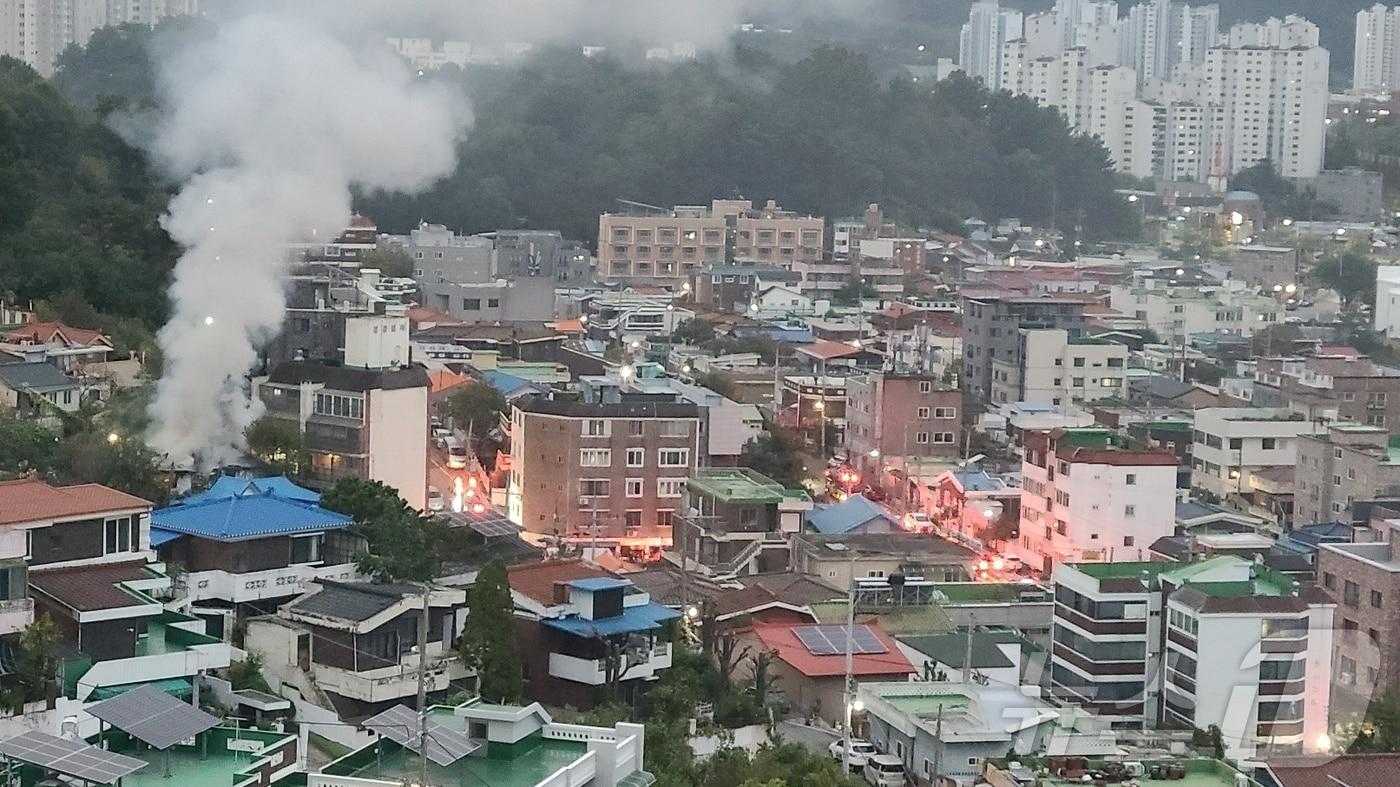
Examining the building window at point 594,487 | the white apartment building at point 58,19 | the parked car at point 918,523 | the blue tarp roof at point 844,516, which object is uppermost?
the white apartment building at point 58,19

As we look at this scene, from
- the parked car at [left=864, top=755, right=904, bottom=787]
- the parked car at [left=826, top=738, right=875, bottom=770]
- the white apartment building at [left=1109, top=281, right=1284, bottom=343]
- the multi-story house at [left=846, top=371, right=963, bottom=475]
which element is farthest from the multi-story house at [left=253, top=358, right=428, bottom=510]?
the white apartment building at [left=1109, top=281, right=1284, bottom=343]

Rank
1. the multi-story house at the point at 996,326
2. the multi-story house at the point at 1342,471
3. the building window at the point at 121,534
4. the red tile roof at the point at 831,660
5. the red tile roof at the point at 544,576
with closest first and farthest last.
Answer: the building window at the point at 121,534 → the red tile roof at the point at 544,576 → the red tile roof at the point at 831,660 → the multi-story house at the point at 1342,471 → the multi-story house at the point at 996,326

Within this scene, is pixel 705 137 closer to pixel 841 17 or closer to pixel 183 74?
pixel 183 74

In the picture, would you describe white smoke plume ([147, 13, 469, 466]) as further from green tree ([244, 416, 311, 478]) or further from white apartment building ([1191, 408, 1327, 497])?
white apartment building ([1191, 408, 1327, 497])

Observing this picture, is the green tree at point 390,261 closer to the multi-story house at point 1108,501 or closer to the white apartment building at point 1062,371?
the white apartment building at point 1062,371

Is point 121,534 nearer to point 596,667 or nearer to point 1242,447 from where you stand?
point 596,667

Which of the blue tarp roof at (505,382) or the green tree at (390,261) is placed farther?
the green tree at (390,261)

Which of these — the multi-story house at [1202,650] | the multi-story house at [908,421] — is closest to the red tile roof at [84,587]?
the multi-story house at [1202,650]
